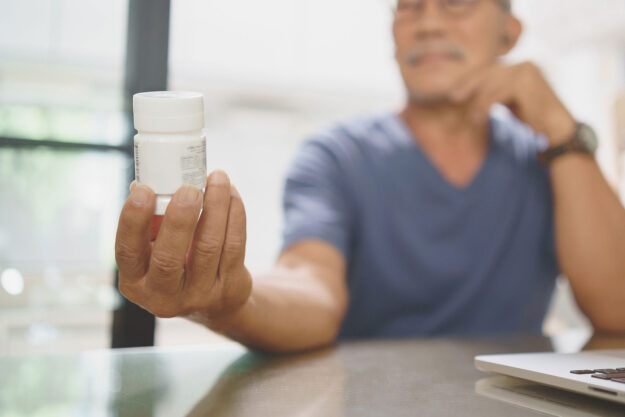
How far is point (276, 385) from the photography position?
0.54 meters

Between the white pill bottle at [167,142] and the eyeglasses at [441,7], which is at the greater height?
the eyeglasses at [441,7]

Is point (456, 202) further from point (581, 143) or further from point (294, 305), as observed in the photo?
point (294, 305)

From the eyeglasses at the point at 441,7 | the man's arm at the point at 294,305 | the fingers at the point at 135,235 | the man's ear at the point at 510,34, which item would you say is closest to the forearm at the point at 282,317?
the man's arm at the point at 294,305

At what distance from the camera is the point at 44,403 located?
49 centimetres

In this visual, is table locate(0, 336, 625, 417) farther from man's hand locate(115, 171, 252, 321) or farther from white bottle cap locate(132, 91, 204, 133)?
white bottle cap locate(132, 91, 204, 133)

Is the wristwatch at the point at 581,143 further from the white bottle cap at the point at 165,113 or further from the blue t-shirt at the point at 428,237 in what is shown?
the white bottle cap at the point at 165,113

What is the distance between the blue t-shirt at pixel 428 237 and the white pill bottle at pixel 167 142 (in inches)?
22.0

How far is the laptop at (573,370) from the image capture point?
44 centimetres

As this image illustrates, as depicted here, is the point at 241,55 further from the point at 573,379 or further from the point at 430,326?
the point at 573,379

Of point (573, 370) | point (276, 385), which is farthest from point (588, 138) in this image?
point (276, 385)

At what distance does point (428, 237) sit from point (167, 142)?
0.72m

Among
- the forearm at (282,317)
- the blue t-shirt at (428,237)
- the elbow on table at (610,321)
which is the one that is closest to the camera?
the forearm at (282,317)

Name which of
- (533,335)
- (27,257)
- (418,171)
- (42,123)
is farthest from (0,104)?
(533,335)

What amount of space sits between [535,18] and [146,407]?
377cm
